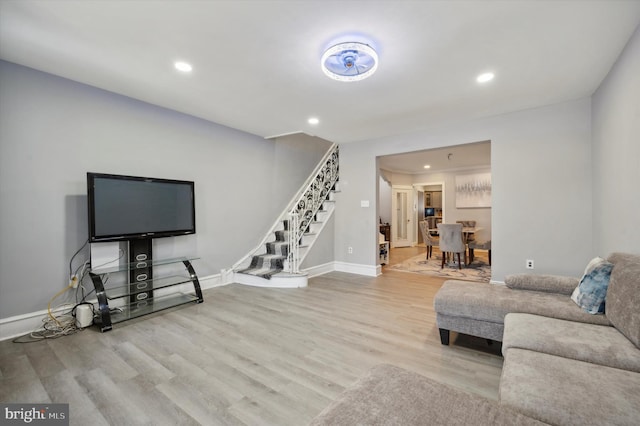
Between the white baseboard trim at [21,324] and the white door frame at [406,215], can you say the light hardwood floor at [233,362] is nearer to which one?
the white baseboard trim at [21,324]

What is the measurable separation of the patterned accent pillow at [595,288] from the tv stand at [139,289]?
3963 mm

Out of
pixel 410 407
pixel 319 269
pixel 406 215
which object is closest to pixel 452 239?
pixel 319 269

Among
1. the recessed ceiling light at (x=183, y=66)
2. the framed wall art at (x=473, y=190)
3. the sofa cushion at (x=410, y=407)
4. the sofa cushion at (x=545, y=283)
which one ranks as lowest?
the sofa cushion at (x=410, y=407)

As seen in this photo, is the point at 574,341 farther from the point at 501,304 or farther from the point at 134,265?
the point at 134,265

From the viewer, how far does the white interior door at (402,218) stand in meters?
9.67

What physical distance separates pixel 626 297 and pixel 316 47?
2.80 metres

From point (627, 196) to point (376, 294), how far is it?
9.30 feet

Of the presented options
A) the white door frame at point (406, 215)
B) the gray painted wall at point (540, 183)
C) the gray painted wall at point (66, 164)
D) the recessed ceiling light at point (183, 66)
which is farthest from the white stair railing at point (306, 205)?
the white door frame at point (406, 215)

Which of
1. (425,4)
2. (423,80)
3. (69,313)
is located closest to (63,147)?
(69,313)

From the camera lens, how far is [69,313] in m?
3.03

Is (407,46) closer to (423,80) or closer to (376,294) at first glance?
(423,80)

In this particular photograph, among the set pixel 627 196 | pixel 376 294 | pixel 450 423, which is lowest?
pixel 376 294

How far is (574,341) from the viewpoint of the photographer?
1.63 m

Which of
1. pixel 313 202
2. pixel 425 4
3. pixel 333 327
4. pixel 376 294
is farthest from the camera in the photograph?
pixel 313 202
